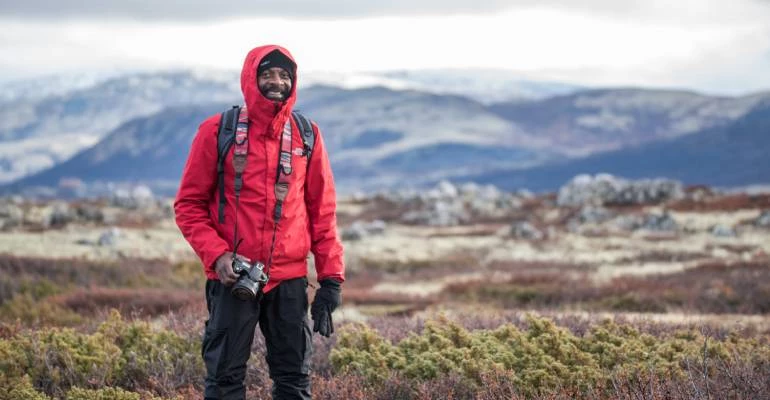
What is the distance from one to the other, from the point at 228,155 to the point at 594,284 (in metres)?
17.5

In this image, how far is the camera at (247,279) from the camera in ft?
17.6

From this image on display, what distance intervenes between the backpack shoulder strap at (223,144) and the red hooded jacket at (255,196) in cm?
3

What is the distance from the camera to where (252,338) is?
5738mm

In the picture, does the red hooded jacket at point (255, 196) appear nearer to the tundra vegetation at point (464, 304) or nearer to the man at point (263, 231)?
the man at point (263, 231)

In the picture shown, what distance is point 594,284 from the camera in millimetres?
21922

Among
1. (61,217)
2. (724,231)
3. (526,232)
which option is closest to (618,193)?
(526,232)

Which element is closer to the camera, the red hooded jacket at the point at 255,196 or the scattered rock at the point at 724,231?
the red hooded jacket at the point at 255,196

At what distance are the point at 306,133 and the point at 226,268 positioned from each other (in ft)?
3.24

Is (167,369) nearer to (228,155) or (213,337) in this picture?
(213,337)

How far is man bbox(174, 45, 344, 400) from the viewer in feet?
18.2

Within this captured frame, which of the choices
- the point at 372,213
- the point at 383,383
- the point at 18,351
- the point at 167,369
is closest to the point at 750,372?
the point at 383,383

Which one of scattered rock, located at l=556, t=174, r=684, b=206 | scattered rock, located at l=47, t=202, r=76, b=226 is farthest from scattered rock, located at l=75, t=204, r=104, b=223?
scattered rock, located at l=556, t=174, r=684, b=206

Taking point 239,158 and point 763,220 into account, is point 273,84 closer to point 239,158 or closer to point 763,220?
point 239,158

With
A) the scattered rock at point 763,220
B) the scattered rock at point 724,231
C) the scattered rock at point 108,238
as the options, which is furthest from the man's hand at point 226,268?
the scattered rock at point 763,220
